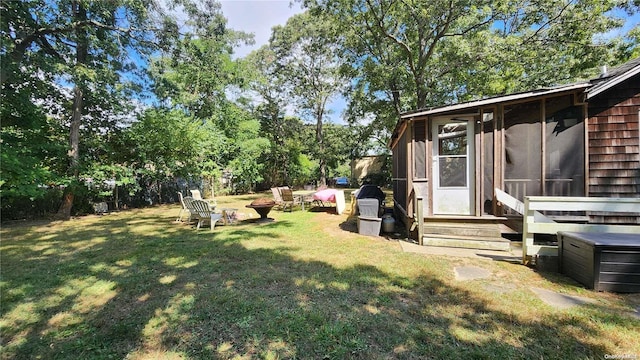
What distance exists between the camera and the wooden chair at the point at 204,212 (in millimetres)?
7504

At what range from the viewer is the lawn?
242cm

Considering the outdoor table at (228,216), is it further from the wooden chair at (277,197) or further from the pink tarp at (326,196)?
the pink tarp at (326,196)

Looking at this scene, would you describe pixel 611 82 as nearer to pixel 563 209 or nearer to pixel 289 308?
pixel 563 209

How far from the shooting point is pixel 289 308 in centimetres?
310

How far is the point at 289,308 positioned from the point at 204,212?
5.38 metres

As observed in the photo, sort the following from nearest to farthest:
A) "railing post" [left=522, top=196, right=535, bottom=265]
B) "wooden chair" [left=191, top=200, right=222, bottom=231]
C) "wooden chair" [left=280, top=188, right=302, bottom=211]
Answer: "railing post" [left=522, top=196, right=535, bottom=265] → "wooden chair" [left=191, top=200, right=222, bottom=231] → "wooden chair" [left=280, top=188, right=302, bottom=211]

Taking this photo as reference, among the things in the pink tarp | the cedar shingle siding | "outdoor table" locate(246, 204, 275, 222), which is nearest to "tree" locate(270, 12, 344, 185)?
the pink tarp

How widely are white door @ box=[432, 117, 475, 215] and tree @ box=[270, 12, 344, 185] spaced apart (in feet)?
55.1

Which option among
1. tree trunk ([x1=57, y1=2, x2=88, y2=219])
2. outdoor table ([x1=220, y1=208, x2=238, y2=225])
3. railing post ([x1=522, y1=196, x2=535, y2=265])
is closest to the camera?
railing post ([x1=522, y1=196, x2=535, y2=265])

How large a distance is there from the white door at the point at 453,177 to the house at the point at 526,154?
0.07 feet

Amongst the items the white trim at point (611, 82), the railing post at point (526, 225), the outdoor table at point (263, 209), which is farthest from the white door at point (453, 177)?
the outdoor table at point (263, 209)

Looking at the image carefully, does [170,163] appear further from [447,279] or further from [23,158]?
[447,279]

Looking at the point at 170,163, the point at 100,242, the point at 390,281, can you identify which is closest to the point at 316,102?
the point at 170,163

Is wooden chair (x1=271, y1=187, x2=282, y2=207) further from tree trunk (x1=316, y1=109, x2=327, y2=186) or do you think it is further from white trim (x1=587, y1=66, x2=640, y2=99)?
tree trunk (x1=316, y1=109, x2=327, y2=186)
